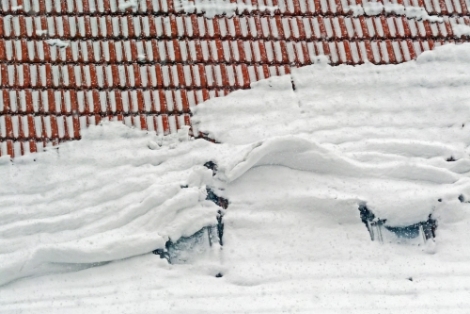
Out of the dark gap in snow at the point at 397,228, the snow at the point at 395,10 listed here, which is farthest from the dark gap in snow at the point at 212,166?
the snow at the point at 395,10

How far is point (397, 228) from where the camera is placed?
5645 mm

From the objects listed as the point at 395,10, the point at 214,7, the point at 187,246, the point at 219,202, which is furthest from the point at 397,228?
the point at 214,7

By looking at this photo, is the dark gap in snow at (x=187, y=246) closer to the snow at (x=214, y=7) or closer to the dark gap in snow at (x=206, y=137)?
the dark gap in snow at (x=206, y=137)

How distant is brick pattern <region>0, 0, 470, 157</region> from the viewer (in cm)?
575

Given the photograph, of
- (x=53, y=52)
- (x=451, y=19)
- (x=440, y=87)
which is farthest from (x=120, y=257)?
(x=451, y=19)

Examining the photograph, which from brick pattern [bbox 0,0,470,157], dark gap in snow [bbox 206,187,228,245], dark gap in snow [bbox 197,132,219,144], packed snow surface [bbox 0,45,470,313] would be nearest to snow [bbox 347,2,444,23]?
brick pattern [bbox 0,0,470,157]

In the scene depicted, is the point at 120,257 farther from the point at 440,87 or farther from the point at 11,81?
the point at 440,87

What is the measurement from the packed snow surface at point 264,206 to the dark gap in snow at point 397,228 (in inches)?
1.7

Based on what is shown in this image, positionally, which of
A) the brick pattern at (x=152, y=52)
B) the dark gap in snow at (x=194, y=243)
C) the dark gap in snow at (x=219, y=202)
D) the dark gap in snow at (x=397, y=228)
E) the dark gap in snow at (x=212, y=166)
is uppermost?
the brick pattern at (x=152, y=52)

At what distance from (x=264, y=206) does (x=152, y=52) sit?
1563mm

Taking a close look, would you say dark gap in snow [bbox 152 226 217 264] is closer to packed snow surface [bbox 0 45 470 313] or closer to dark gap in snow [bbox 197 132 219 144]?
packed snow surface [bbox 0 45 470 313]

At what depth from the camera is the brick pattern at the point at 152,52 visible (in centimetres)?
575

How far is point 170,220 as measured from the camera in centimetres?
543

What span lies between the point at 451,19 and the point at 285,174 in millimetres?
2161
